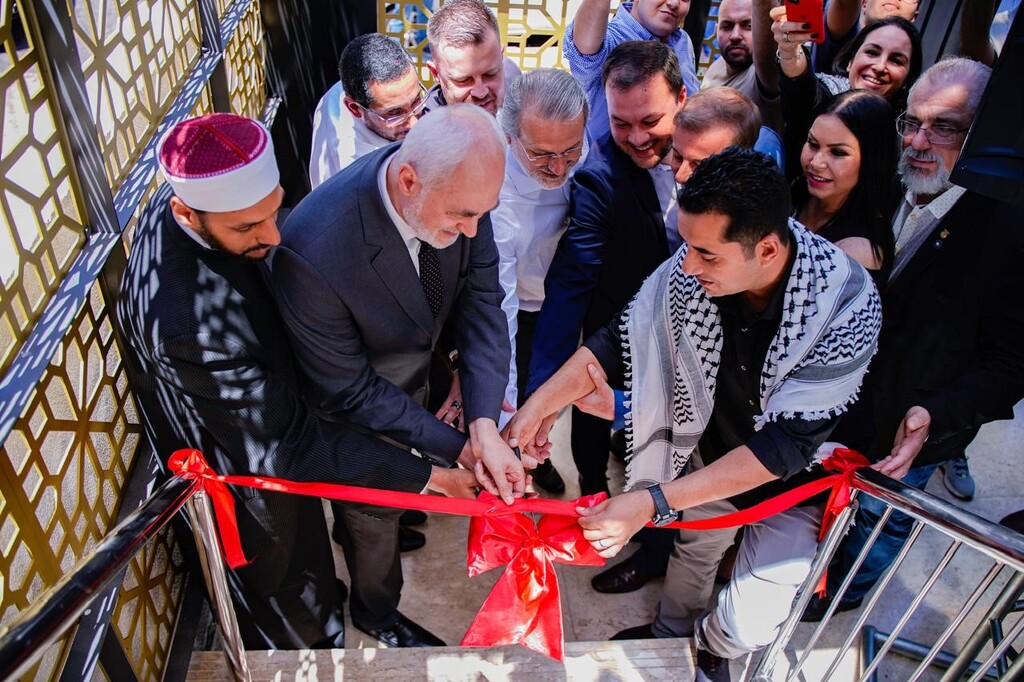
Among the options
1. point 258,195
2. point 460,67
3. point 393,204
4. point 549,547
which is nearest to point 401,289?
point 393,204

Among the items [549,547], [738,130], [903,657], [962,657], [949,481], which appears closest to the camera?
[962,657]

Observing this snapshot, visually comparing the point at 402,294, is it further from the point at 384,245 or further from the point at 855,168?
the point at 855,168

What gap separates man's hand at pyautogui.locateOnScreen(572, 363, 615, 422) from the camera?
2.54 m

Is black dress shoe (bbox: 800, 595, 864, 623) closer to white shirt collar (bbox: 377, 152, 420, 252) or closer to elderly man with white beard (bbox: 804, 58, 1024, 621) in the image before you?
elderly man with white beard (bbox: 804, 58, 1024, 621)

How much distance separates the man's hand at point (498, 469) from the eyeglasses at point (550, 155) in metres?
0.98

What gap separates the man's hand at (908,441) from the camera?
2373 mm

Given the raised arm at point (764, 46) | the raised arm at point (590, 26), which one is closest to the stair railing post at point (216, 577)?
the raised arm at point (590, 26)

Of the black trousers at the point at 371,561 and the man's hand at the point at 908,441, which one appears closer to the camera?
the man's hand at the point at 908,441

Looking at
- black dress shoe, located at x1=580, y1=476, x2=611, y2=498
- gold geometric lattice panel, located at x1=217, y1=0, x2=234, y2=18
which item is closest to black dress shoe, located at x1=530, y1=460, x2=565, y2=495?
black dress shoe, located at x1=580, y1=476, x2=611, y2=498

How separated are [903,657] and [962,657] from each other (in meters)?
0.80

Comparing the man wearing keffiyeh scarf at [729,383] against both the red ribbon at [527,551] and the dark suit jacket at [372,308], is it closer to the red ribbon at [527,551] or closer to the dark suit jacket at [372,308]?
the red ribbon at [527,551]

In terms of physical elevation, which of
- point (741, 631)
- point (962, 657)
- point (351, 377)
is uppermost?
point (351, 377)

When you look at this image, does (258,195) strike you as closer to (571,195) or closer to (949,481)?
(571,195)

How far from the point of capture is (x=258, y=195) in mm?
1837
